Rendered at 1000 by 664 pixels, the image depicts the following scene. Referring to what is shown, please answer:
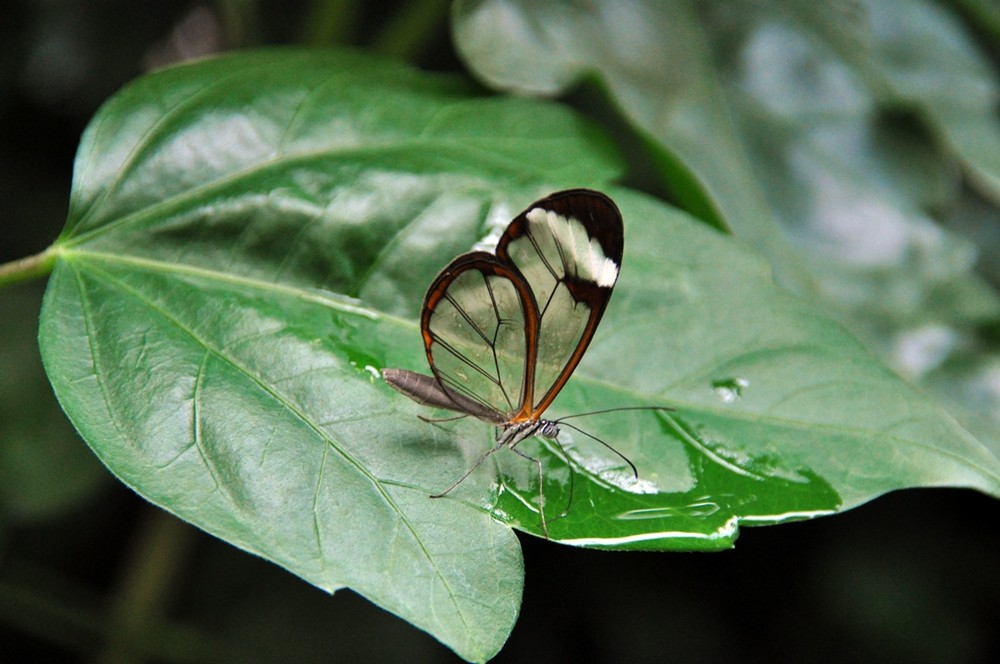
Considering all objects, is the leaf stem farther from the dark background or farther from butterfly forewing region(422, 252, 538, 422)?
the dark background

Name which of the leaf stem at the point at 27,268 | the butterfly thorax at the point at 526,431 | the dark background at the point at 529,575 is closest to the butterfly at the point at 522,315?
the butterfly thorax at the point at 526,431

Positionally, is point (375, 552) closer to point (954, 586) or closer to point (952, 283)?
point (952, 283)

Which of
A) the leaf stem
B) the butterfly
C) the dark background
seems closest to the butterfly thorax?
the butterfly

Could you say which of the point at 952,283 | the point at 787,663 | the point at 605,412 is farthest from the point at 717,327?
the point at 787,663

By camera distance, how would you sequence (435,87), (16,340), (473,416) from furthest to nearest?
(16,340)
(435,87)
(473,416)

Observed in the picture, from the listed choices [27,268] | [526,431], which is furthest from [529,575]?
[27,268]

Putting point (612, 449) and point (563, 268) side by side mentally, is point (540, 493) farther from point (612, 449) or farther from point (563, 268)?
point (563, 268)
